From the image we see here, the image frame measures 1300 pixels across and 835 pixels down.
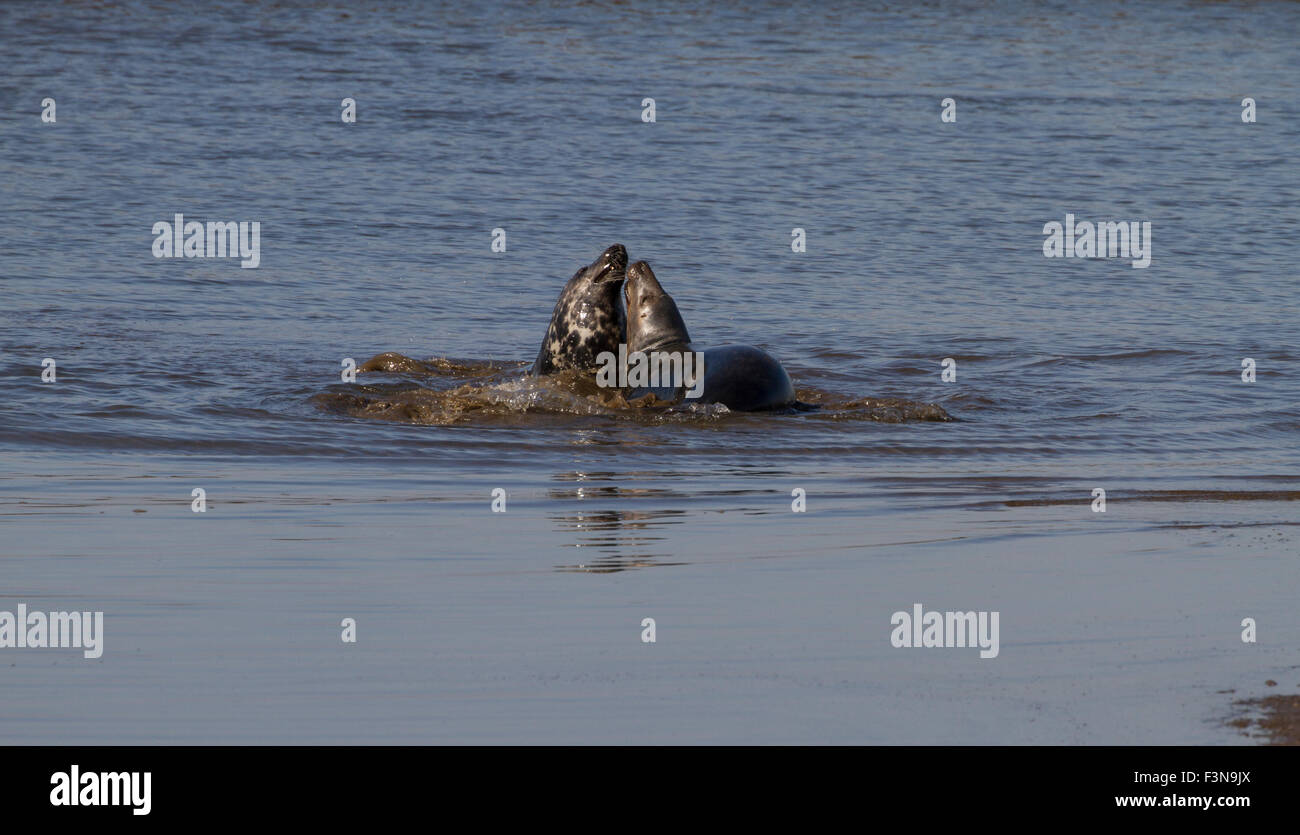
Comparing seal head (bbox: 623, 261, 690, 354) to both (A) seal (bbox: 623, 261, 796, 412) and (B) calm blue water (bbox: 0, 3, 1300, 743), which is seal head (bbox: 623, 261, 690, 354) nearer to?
(A) seal (bbox: 623, 261, 796, 412)

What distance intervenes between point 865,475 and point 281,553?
3138 millimetres

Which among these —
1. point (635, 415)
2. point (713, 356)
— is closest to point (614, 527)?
point (635, 415)

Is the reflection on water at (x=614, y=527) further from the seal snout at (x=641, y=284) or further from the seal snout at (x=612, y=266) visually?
the seal snout at (x=612, y=266)

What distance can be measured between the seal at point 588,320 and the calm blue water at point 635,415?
1.47ft

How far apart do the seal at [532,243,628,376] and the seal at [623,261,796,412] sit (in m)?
0.09

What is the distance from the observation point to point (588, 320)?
35.6 feet

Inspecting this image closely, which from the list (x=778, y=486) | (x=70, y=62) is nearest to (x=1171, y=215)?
(x=778, y=486)

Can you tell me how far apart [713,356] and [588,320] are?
0.84 m

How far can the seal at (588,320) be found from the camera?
10.8m

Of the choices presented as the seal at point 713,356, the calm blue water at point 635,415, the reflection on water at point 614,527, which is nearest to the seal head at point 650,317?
the seal at point 713,356

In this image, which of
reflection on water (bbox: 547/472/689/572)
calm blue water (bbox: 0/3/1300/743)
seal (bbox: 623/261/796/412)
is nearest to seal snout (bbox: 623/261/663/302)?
seal (bbox: 623/261/796/412)

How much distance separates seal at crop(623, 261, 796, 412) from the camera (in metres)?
10.2

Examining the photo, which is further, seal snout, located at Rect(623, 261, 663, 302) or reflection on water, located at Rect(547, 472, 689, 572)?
seal snout, located at Rect(623, 261, 663, 302)

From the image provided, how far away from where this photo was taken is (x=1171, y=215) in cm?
1775
